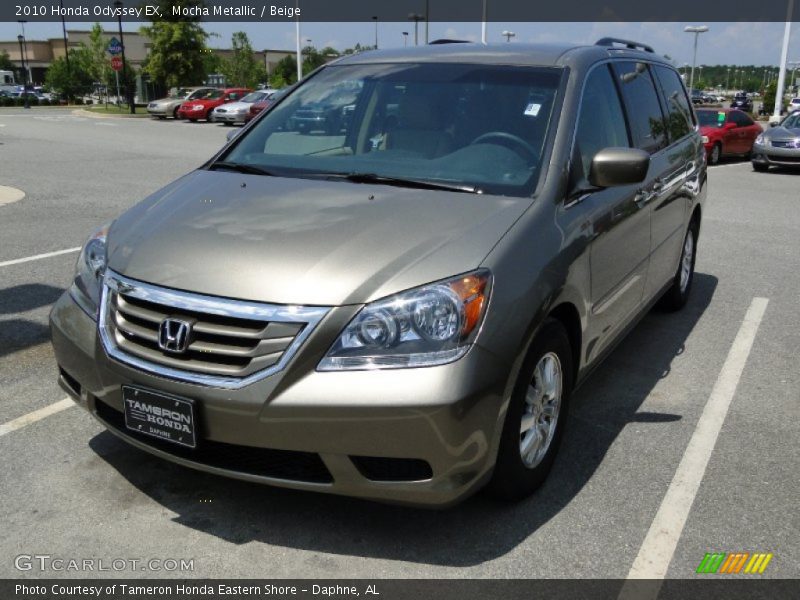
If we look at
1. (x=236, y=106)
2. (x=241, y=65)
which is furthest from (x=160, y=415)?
(x=241, y=65)

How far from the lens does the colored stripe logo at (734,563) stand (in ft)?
9.71

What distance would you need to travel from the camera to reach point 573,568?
9.62 feet

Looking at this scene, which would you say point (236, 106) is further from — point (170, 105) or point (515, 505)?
point (515, 505)

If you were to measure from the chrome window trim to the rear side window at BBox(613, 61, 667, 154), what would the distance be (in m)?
2.64

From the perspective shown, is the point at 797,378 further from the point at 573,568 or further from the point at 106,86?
the point at 106,86

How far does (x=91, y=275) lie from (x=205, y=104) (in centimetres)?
3346

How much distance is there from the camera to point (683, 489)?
353cm

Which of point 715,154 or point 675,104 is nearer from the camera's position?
point 675,104

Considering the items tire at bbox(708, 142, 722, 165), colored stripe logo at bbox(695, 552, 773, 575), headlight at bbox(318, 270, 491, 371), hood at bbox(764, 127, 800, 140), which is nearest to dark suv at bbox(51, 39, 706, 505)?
headlight at bbox(318, 270, 491, 371)

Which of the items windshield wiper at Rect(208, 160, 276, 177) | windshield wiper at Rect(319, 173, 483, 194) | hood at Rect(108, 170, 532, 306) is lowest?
hood at Rect(108, 170, 532, 306)

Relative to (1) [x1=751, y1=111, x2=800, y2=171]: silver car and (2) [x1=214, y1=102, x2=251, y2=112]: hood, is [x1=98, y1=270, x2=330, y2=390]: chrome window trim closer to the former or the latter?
(1) [x1=751, y1=111, x2=800, y2=171]: silver car

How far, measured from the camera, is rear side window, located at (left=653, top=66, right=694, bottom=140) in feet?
18.0

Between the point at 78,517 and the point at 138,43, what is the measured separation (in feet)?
327

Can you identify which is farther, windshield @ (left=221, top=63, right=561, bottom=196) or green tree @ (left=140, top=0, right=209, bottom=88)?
green tree @ (left=140, top=0, right=209, bottom=88)
